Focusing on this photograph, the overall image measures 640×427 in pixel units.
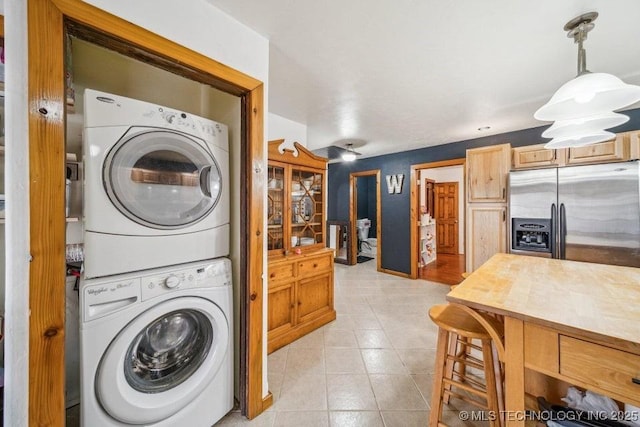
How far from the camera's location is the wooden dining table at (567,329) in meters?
0.81

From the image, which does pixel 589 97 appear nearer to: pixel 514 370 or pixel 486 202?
pixel 514 370

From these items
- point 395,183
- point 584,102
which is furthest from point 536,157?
point 395,183

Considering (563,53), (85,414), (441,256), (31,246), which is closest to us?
Answer: (31,246)

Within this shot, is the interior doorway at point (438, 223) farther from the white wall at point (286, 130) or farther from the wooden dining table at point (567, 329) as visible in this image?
the wooden dining table at point (567, 329)

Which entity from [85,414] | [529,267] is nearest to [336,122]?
[529,267]

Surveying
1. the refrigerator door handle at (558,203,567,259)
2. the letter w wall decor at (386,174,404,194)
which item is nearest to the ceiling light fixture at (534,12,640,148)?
the refrigerator door handle at (558,203,567,259)

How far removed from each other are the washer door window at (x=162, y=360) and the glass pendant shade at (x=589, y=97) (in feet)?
7.06

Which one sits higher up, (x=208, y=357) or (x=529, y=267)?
(x=529, y=267)

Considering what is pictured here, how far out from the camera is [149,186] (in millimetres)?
1181

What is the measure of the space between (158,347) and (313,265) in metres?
1.49

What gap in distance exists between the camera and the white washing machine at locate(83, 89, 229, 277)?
1025mm

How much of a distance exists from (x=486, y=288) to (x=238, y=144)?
64.6 inches

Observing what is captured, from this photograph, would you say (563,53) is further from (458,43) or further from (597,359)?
(597,359)

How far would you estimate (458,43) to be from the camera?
156 cm
